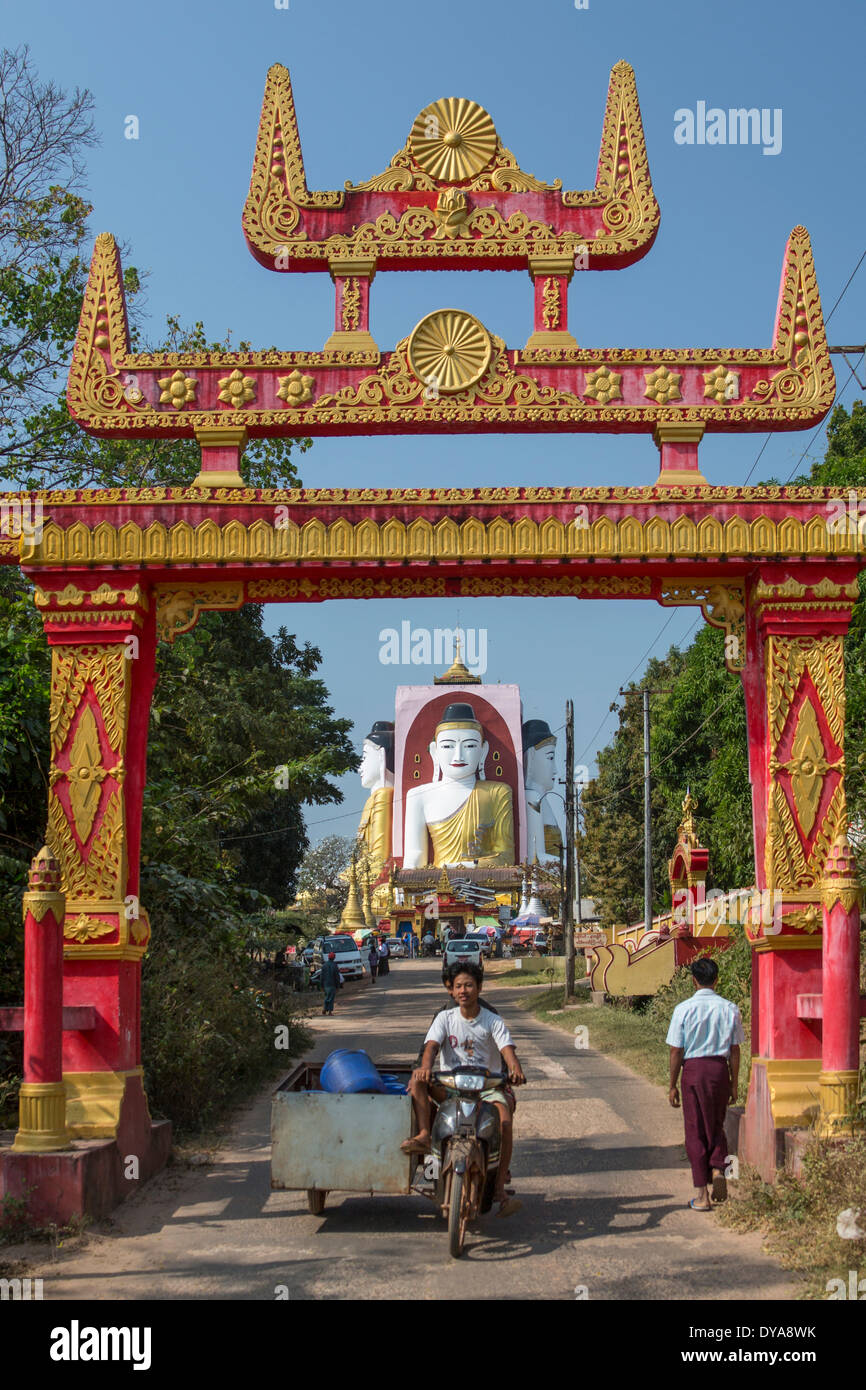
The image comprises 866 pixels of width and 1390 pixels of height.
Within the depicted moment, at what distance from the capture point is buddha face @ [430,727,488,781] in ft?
231

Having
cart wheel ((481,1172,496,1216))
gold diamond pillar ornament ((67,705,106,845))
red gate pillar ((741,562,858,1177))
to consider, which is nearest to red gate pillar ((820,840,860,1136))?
red gate pillar ((741,562,858,1177))

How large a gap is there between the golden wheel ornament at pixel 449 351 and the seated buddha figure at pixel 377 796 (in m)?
65.4

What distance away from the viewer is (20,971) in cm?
1170

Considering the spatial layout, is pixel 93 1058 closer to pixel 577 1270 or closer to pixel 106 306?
pixel 577 1270

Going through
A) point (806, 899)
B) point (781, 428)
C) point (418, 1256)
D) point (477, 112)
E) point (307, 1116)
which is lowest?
point (418, 1256)

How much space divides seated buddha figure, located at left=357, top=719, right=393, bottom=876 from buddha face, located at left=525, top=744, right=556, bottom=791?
7829 millimetres

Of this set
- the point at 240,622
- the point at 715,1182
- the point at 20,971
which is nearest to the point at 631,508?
the point at 715,1182

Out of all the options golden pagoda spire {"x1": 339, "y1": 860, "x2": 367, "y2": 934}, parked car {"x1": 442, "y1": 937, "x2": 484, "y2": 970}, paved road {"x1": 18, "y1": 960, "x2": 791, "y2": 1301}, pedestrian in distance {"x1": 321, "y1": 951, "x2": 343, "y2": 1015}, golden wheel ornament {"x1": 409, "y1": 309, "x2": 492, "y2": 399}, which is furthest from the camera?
golden pagoda spire {"x1": 339, "y1": 860, "x2": 367, "y2": 934}

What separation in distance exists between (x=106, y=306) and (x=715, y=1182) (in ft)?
24.3

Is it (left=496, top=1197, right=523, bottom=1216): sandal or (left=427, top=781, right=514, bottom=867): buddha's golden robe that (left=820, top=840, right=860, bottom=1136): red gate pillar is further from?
(left=427, top=781, right=514, bottom=867): buddha's golden robe

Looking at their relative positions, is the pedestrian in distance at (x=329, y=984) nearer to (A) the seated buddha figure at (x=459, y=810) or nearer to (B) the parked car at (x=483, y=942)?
(B) the parked car at (x=483, y=942)

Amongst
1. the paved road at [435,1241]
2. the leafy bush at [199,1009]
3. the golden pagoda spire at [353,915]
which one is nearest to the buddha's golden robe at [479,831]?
the golden pagoda spire at [353,915]

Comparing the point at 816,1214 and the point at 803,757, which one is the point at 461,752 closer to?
the point at 803,757

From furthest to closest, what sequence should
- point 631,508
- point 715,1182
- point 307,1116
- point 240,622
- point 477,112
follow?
point 240,622 < point 477,112 < point 631,508 < point 715,1182 < point 307,1116
